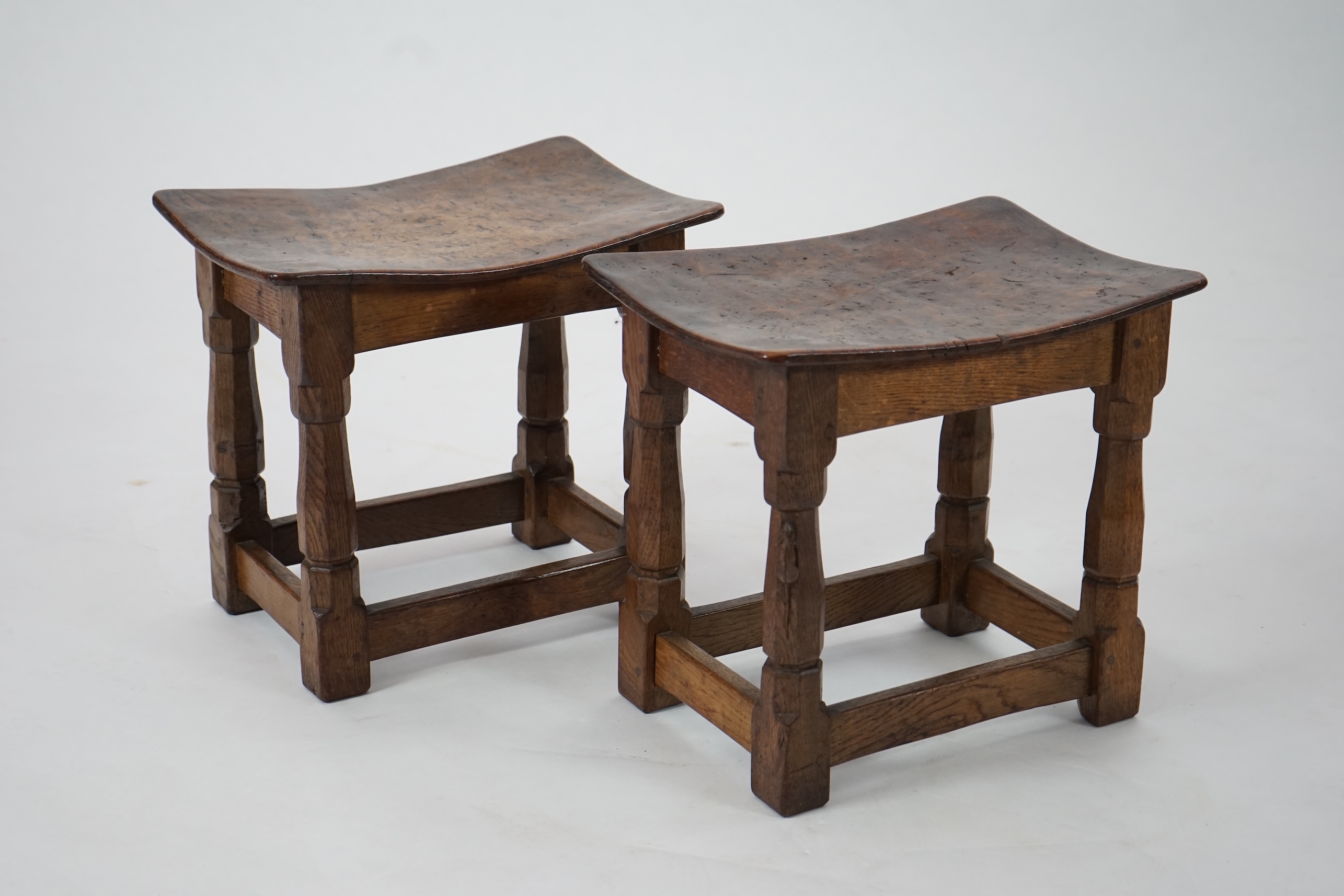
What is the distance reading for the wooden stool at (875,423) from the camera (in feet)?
6.81

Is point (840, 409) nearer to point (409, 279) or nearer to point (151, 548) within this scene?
point (409, 279)

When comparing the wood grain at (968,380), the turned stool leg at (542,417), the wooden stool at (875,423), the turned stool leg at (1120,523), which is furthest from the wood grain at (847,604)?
the turned stool leg at (542,417)

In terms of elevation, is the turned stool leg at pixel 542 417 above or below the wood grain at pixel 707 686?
above

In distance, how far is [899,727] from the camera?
2.25 meters

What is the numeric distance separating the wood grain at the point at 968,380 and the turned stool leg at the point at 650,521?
35cm

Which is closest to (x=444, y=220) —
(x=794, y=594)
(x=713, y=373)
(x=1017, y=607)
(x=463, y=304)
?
(x=463, y=304)

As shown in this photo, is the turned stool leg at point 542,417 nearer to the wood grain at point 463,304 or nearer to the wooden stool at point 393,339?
the wooden stool at point 393,339

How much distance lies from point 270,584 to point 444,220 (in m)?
0.65

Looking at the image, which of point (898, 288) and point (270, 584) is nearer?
point (898, 288)

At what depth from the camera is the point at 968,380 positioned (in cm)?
213

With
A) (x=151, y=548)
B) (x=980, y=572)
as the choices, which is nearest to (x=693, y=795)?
(x=980, y=572)

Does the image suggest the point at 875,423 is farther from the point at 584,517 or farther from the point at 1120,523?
the point at 584,517

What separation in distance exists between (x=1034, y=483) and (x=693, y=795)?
1.40 meters

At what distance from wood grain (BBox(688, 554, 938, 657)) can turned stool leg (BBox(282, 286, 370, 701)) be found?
0.51m
